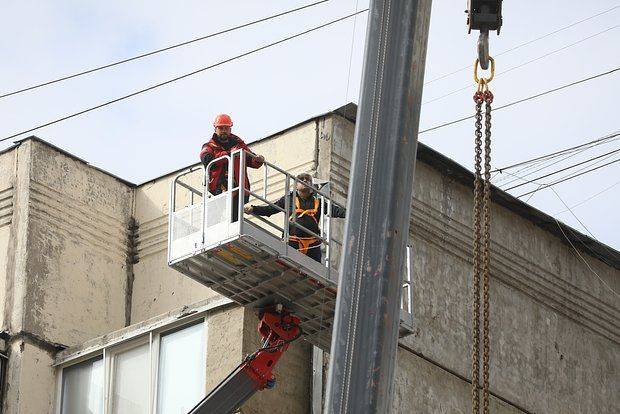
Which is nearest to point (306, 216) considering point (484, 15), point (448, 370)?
point (448, 370)

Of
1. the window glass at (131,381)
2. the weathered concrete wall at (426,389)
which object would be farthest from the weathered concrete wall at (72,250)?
the weathered concrete wall at (426,389)

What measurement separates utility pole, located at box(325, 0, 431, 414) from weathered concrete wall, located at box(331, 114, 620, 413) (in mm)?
13833

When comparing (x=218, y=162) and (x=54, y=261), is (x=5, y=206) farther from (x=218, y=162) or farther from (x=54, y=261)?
(x=218, y=162)

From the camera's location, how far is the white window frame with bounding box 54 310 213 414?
25.1 metres

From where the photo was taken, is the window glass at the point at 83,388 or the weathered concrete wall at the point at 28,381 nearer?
the window glass at the point at 83,388

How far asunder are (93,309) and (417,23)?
56.0 feet

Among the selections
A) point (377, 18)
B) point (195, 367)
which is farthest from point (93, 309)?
point (377, 18)

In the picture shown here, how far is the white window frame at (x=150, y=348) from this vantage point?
82.5 ft

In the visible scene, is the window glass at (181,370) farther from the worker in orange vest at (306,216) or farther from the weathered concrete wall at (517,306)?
the weathered concrete wall at (517,306)

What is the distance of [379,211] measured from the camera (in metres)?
12.3

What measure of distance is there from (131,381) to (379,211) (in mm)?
14534

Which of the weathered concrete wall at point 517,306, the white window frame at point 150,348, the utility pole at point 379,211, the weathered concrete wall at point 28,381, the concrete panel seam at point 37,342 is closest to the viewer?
A: the utility pole at point 379,211

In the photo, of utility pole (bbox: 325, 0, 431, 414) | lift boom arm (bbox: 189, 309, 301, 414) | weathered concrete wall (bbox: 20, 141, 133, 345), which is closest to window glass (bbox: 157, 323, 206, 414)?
lift boom arm (bbox: 189, 309, 301, 414)

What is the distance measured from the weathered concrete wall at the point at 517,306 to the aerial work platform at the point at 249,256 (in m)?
3.32
